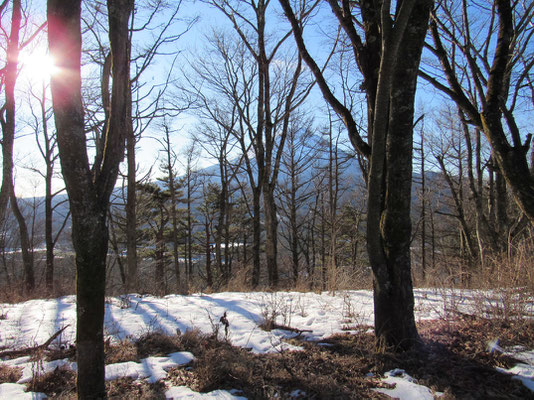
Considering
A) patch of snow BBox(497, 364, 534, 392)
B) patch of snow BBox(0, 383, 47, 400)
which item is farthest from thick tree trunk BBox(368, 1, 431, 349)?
patch of snow BBox(0, 383, 47, 400)

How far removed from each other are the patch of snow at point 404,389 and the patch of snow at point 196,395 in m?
1.01

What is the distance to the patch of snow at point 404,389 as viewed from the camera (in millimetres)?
1996

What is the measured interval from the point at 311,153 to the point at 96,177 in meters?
16.8

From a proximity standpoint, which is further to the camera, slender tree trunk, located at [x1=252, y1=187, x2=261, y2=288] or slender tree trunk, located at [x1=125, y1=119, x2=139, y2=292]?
slender tree trunk, located at [x1=252, y1=187, x2=261, y2=288]

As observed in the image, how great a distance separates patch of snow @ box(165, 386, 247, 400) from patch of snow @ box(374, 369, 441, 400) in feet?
3.32

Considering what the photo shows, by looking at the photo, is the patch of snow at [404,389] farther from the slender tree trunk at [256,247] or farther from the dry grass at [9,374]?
the slender tree trunk at [256,247]

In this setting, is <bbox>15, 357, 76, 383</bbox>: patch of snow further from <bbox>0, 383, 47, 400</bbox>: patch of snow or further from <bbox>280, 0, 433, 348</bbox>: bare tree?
<bbox>280, 0, 433, 348</bbox>: bare tree

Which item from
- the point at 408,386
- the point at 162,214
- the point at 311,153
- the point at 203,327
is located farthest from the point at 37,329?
the point at 162,214

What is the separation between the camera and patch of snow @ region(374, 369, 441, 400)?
78.6 inches

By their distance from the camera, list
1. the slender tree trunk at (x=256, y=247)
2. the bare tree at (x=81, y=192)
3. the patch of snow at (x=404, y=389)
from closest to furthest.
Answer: the bare tree at (x=81, y=192) → the patch of snow at (x=404, y=389) → the slender tree trunk at (x=256, y=247)

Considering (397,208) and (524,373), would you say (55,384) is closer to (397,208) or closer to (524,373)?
(397,208)

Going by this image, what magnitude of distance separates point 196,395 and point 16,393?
51.0 inches

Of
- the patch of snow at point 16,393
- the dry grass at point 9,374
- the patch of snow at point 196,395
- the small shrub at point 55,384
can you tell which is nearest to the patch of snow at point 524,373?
the patch of snow at point 196,395

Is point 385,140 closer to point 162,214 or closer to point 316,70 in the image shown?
point 316,70
